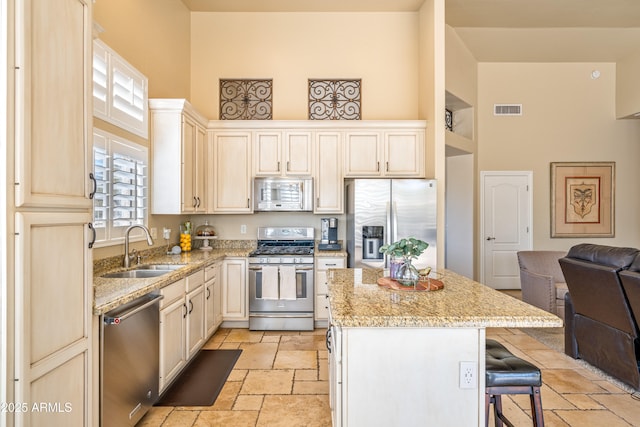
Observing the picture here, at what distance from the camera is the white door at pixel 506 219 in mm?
6242

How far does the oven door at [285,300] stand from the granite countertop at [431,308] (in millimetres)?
1909

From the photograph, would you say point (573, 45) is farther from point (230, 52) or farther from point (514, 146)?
point (230, 52)

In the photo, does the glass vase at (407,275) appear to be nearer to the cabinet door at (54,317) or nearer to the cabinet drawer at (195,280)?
the cabinet door at (54,317)

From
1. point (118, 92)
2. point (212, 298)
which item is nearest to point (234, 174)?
point (212, 298)

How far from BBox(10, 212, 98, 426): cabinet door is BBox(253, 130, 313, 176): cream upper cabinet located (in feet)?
9.43

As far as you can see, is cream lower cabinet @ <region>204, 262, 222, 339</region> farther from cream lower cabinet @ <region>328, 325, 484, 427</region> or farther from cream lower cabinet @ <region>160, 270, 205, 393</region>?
cream lower cabinet @ <region>328, 325, 484, 427</region>

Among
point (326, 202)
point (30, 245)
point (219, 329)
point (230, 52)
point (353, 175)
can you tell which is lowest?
point (219, 329)

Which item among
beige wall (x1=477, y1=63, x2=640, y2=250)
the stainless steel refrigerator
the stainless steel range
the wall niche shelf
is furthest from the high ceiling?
the stainless steel range

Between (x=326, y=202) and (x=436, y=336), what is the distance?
2986 millimetres

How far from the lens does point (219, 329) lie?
4109 millimetres

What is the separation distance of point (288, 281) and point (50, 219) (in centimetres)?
283

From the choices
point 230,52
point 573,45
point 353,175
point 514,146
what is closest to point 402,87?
point 353,175

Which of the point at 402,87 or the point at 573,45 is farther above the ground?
the point at 573,45

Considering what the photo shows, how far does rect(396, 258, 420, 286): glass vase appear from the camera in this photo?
2.07 metres
